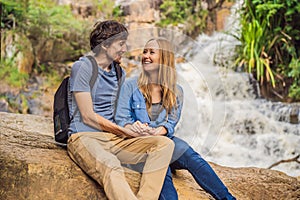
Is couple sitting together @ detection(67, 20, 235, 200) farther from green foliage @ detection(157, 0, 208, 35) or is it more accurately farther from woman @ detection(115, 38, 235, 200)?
green foliage @ detection(157, 0, 208, 35)

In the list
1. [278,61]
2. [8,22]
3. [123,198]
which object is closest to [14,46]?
[8,22]

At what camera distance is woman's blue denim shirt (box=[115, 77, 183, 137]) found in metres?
2.16

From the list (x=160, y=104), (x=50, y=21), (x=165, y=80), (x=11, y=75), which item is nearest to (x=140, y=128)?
→ (x=160, y=104)

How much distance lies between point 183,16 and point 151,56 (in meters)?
6.99

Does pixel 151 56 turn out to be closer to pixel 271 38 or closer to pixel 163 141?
pixel 163 141

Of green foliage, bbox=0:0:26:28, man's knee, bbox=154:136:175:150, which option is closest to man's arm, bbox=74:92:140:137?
man's knee, bbox=154:136:175:150

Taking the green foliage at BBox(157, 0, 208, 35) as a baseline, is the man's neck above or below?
below

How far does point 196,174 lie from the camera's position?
214 cm

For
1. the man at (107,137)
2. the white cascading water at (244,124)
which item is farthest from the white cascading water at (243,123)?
the man at (107,137)

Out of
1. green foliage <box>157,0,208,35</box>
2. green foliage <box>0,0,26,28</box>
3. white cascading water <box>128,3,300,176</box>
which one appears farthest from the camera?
green foliage <box>157,0,208,35</box>

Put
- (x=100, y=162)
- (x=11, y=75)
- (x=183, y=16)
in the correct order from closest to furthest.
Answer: (x=100, y=162) → (x=11, y=75) → (x=183, y=16)

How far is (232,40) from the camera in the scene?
8.04 meters

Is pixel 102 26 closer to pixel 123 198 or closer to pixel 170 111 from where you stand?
pixel 170 111

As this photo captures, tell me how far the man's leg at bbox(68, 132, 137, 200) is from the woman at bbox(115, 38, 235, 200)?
195mm
